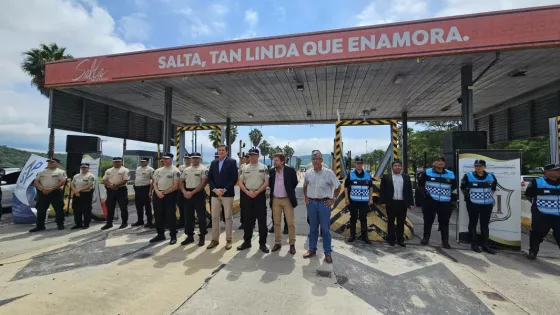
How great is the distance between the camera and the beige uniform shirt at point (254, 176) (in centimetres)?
475

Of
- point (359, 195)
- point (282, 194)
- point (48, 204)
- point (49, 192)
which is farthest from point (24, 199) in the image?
point (359, 195)

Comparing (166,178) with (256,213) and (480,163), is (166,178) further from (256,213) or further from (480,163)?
(480,163)

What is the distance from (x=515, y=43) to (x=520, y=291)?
4735 mm

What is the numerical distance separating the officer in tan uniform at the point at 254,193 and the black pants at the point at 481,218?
3779mm

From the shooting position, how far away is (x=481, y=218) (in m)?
→ 5.09

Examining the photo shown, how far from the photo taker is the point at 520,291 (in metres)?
3.37

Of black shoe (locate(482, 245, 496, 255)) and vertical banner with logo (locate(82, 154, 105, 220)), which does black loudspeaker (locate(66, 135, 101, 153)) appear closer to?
vertical banner with logo (locate(82, 154, 105, 220))

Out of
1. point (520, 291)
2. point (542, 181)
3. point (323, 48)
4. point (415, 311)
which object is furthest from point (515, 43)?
point (415, 311)

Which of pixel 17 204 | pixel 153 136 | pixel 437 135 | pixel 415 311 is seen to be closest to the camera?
pixel 415 311

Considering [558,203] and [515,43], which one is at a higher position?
[515,43]

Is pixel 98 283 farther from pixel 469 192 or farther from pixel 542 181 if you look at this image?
pixel 542 181

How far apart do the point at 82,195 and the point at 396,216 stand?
23.0 ft

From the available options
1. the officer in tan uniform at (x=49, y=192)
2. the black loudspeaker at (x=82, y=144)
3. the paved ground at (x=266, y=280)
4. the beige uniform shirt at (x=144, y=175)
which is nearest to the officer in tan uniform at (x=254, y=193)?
the paved ground at (x=266, y=280)

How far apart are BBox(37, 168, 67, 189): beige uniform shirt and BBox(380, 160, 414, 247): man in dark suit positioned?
7.17m
